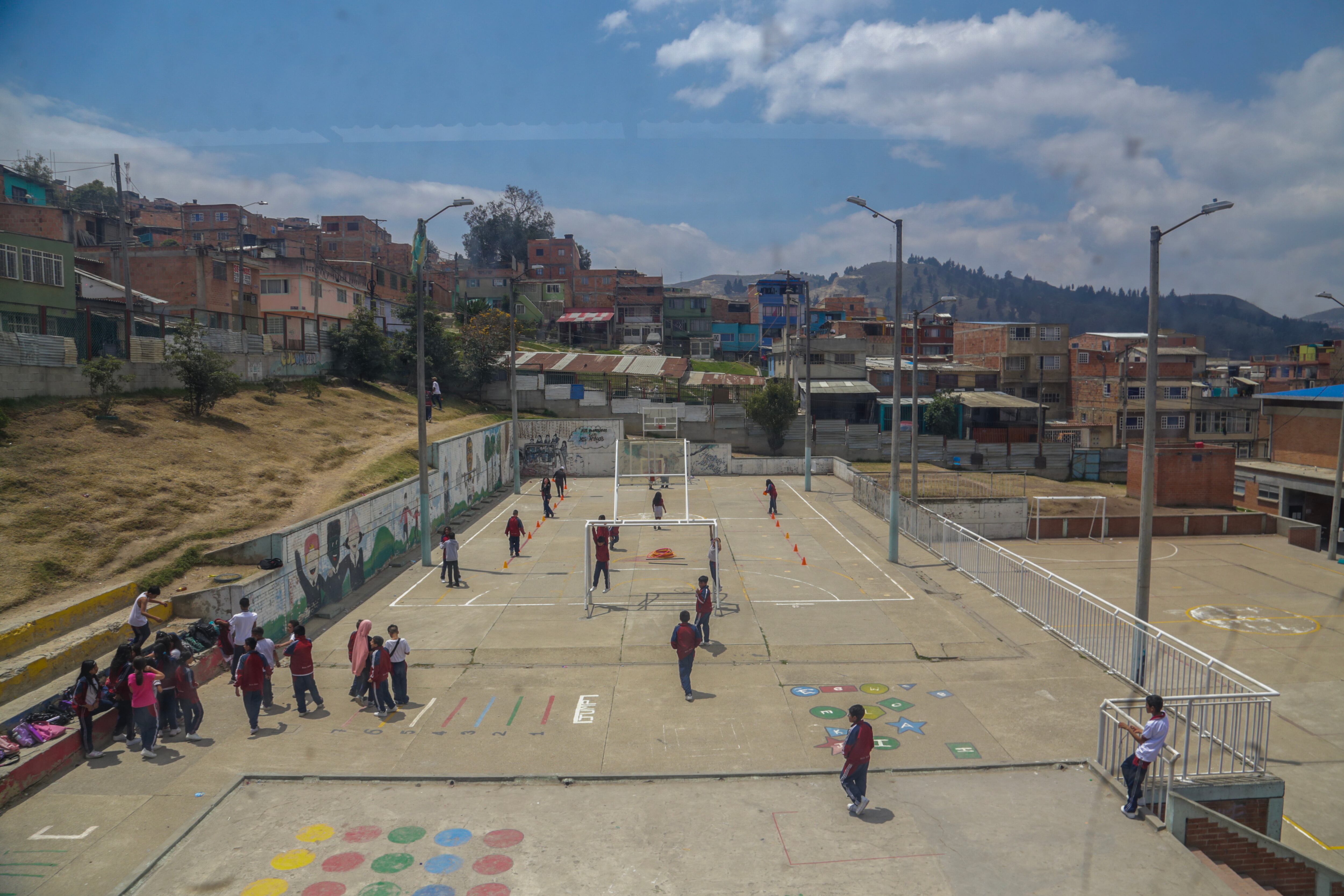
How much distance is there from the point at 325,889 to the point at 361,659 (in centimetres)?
550

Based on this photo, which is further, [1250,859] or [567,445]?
[567,445]

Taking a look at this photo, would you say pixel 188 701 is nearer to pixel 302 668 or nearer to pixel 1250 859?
pixel 302 668

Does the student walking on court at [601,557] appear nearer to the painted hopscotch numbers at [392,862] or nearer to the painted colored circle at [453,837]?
the painted colored circle at [453,837]

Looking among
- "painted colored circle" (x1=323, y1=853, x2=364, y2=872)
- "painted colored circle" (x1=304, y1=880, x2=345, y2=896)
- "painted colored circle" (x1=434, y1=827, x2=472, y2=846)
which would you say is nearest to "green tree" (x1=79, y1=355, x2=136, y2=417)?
"painted colored circle" (x1=323, y1=853, x2=364, y2=872)

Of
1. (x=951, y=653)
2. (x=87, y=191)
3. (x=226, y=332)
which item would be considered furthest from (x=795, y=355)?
(x=87, y=191)

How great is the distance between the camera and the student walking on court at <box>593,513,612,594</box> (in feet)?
66.5

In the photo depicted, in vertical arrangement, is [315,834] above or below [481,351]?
below

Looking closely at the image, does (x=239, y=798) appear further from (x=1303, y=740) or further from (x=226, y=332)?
(x=226, y=332)

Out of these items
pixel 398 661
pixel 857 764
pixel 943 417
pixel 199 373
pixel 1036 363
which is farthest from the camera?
pixel 1036 363

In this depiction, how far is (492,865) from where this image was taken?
852cm

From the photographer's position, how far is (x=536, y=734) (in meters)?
12.3


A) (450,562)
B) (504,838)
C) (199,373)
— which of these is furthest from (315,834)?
(199,373)

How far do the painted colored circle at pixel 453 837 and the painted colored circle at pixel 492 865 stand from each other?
448 millimetres

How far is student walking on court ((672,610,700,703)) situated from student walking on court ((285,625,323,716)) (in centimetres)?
579
